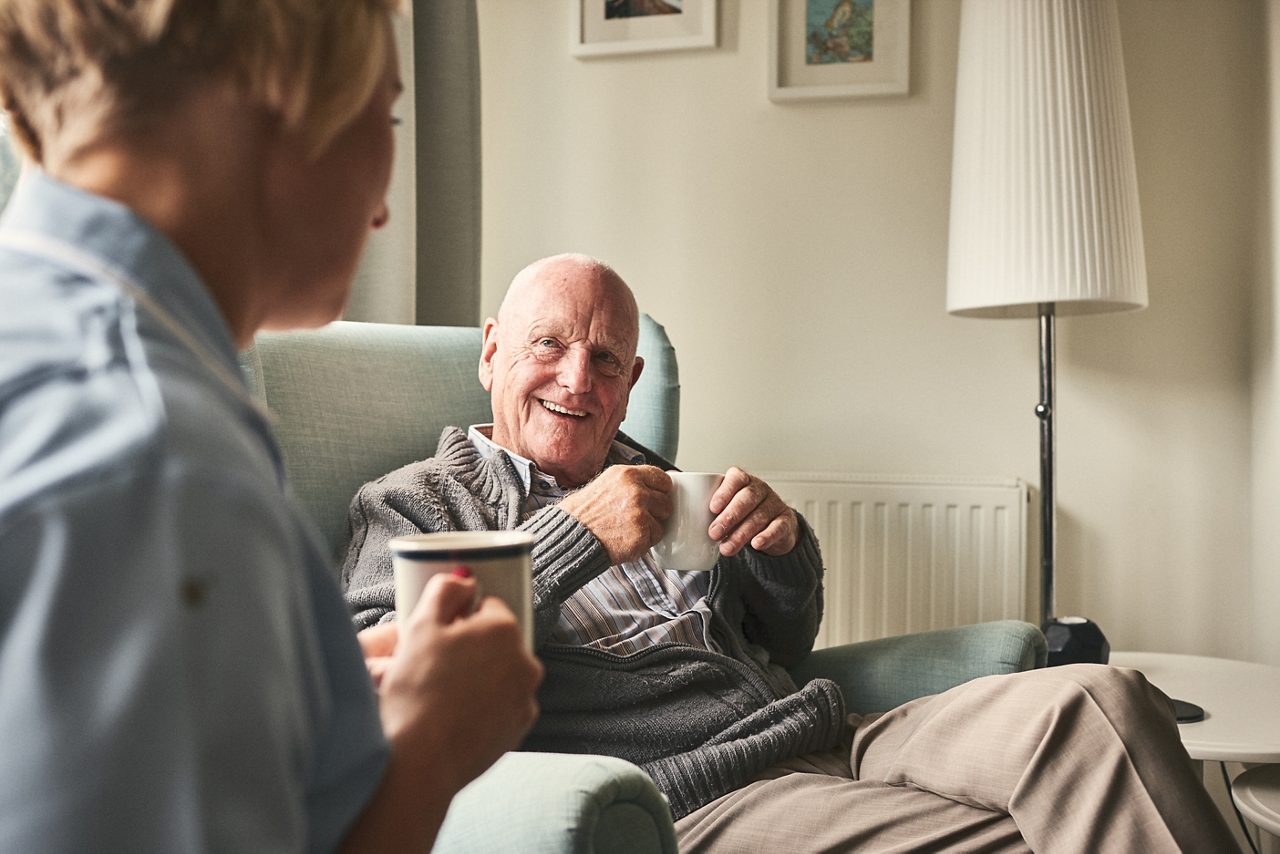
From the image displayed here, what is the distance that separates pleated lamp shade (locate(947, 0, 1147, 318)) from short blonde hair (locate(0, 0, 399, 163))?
1652 mm

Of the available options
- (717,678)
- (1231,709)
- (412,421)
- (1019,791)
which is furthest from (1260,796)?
(412,421)

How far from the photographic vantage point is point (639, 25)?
2494 millimetres

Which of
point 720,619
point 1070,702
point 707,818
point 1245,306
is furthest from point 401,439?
point 1245,306

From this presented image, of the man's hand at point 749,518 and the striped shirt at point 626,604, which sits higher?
the man's hand at point 749,518

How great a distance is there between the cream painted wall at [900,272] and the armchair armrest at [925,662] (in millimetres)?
835

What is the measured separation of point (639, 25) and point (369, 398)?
1.30m

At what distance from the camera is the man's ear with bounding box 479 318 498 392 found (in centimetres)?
167

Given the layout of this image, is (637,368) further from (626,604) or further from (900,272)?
(900,272)

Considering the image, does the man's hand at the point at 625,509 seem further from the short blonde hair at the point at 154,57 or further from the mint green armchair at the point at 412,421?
the short blonde hair at the point at 154,57

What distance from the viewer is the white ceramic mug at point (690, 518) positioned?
1309 mm

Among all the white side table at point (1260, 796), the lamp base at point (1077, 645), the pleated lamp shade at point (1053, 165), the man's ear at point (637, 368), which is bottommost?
the white side table at point (1260, 796)

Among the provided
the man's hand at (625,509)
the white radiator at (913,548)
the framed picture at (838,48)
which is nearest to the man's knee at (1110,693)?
the man's hand at (625,509)

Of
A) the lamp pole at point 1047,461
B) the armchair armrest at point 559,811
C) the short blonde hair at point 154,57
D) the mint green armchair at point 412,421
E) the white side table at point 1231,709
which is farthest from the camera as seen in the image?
the lamp pole at point 1047,461

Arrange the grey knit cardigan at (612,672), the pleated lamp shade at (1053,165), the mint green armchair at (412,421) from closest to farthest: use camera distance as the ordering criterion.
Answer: the grey knit cardigan at (612,672)
the mint green armchair at (412,421)
the pleated lamp shade at (1053,165)
